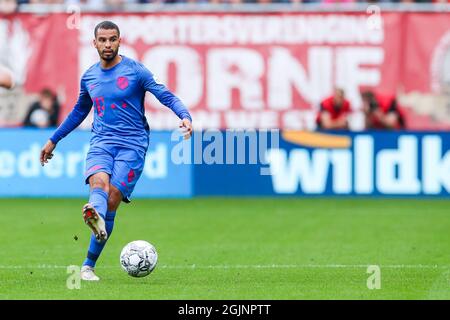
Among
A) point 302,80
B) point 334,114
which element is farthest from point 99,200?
point 302,80

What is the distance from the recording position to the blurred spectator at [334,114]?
2177 cm

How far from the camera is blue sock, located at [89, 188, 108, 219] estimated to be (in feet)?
35.8

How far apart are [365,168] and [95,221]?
10875 millimetres

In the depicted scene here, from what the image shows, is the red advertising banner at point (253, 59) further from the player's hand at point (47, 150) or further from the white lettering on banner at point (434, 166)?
the player's hand at point (47, 150)

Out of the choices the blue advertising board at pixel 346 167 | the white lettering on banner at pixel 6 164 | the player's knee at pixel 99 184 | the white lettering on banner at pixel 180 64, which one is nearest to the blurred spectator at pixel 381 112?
the blue advertising board at pixel 346 167

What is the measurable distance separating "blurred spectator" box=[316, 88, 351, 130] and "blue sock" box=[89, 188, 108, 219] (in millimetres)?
11001

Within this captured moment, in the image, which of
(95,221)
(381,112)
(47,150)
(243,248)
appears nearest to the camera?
(95,221)

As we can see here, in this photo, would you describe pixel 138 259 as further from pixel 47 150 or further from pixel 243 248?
pixel 243 248

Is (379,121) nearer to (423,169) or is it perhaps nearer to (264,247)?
(423,169)

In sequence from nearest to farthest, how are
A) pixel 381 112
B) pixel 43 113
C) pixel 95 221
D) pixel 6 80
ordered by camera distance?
1. pixel 6 80
2. pixel 95 221
3. pixel 381 112
4. pixel 43 113

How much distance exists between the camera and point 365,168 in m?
20.8

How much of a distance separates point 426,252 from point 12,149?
30.5 feet

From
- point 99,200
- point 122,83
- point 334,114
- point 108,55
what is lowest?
point 99,200

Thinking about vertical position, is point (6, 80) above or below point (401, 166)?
below
